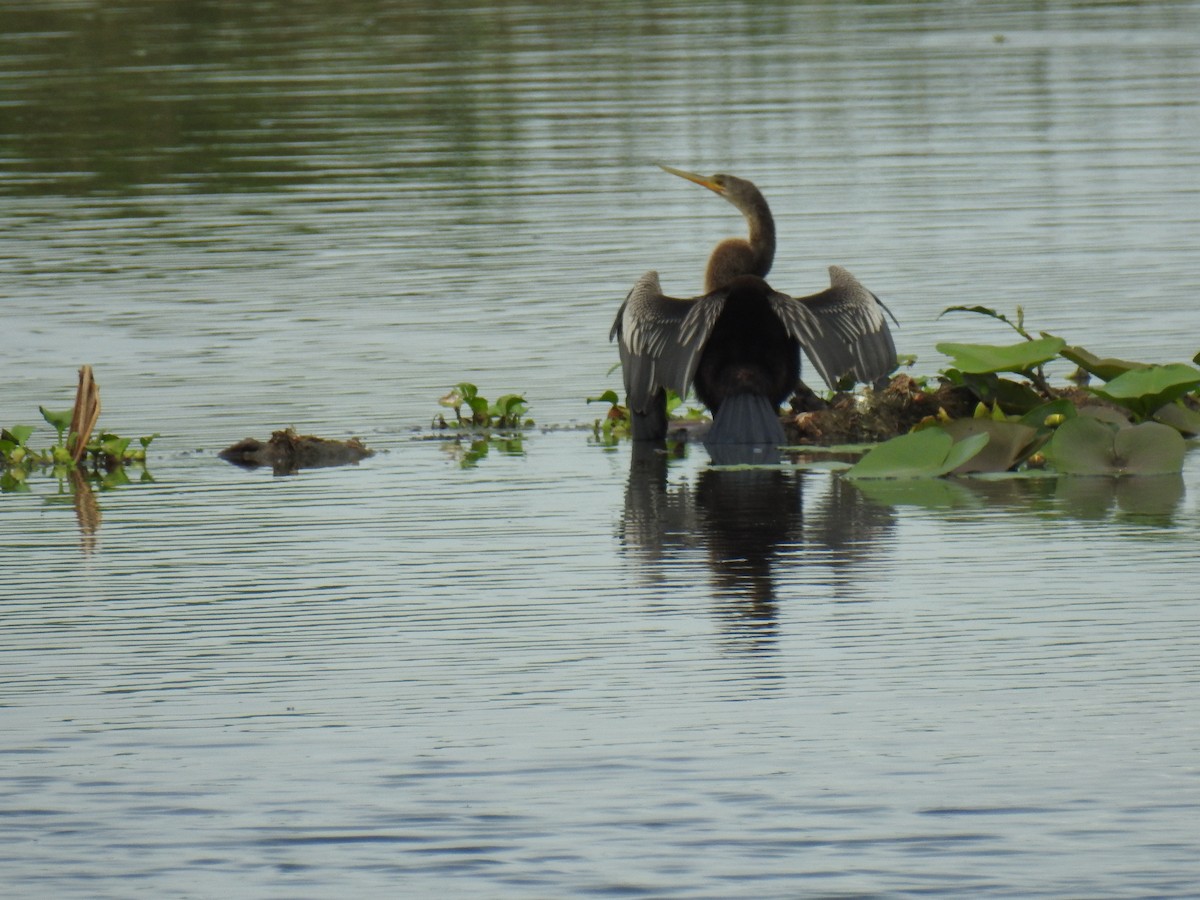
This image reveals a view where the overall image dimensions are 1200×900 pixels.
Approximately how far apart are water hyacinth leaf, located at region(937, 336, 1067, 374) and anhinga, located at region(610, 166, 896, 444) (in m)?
0.41

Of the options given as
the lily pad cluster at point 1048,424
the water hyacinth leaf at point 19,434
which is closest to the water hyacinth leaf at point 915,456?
the lily pad cluster at point 1048,424

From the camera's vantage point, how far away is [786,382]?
387 inches

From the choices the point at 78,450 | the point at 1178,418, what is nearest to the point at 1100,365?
the point at 1178,418

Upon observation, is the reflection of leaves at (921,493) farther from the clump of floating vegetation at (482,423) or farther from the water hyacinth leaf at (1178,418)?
the clump of floating vegetation at (482,423)

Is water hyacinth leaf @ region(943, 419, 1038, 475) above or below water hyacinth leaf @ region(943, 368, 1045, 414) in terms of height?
below

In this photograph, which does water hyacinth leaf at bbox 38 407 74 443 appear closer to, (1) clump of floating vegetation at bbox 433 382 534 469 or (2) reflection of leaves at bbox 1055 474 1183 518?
(1) clump of floating vegetation at bbox 433 382 534 469

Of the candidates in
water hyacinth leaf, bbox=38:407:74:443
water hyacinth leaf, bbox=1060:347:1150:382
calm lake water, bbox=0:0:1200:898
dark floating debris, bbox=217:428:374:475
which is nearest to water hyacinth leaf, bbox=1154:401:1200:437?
water hyacinth leaf, bbox=1060:347:1150:382

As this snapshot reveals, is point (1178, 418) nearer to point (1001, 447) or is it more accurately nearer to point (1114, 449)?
point (1114, 449)

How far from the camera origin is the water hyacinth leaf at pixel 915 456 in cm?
902

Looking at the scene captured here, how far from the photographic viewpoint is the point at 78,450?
9828mm

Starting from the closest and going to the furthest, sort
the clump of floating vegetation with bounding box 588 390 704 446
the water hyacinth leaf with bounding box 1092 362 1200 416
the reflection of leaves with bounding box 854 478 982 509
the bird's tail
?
the reflection of leaves with bounding box 854 478 982 509, the water hyacinth leaf with bounding box 1092 362 1200 416, the bird's tail, the clump of floating vegetation with bounding box 588 390 704 446

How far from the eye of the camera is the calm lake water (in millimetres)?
5109

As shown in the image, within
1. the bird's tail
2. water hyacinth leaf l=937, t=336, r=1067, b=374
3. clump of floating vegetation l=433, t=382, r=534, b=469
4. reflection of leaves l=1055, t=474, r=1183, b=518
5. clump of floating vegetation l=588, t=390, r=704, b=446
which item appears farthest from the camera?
clump of floating vegetation l=588, t=390, r=704, b=446

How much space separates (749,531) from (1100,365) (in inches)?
88.7
